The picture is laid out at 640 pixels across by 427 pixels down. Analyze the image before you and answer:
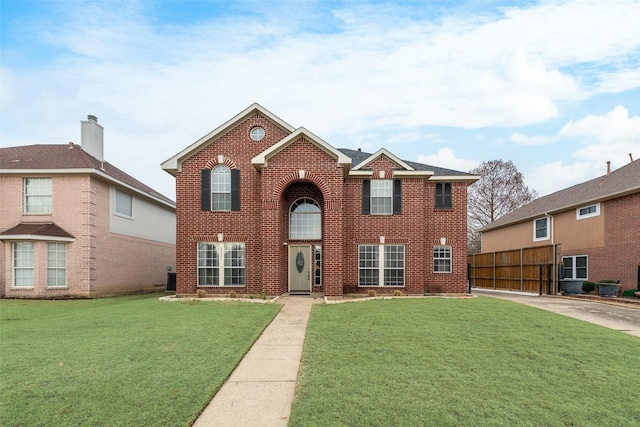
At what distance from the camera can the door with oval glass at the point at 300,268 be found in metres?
16.8

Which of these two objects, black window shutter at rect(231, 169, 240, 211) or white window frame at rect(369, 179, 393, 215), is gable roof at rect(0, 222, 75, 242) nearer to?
black window shutter at rect(231, 169, 240, 211)

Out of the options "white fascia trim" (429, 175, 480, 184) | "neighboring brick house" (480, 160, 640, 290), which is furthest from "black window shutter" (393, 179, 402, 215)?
"neighboring brick house" (480, 160, 640, 290)

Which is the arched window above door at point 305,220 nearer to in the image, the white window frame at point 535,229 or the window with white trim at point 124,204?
the window with white trim at point 124,204

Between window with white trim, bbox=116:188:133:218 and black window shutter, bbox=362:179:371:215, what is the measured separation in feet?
40.9

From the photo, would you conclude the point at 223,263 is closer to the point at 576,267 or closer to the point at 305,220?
the point at 305,220

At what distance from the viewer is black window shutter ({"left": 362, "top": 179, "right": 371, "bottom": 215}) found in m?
17.2

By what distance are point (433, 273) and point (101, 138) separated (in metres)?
18.5

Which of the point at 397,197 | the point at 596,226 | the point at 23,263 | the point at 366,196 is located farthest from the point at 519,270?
the point at 23,263

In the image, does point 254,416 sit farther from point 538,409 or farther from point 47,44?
point 47,44

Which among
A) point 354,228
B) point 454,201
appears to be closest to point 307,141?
point 354,228

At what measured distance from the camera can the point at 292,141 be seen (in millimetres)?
15867

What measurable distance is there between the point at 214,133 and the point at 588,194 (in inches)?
780

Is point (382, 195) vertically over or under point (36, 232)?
over

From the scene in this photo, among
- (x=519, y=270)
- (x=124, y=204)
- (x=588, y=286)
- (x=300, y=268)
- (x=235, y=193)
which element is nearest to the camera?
(x=235, y=193)
